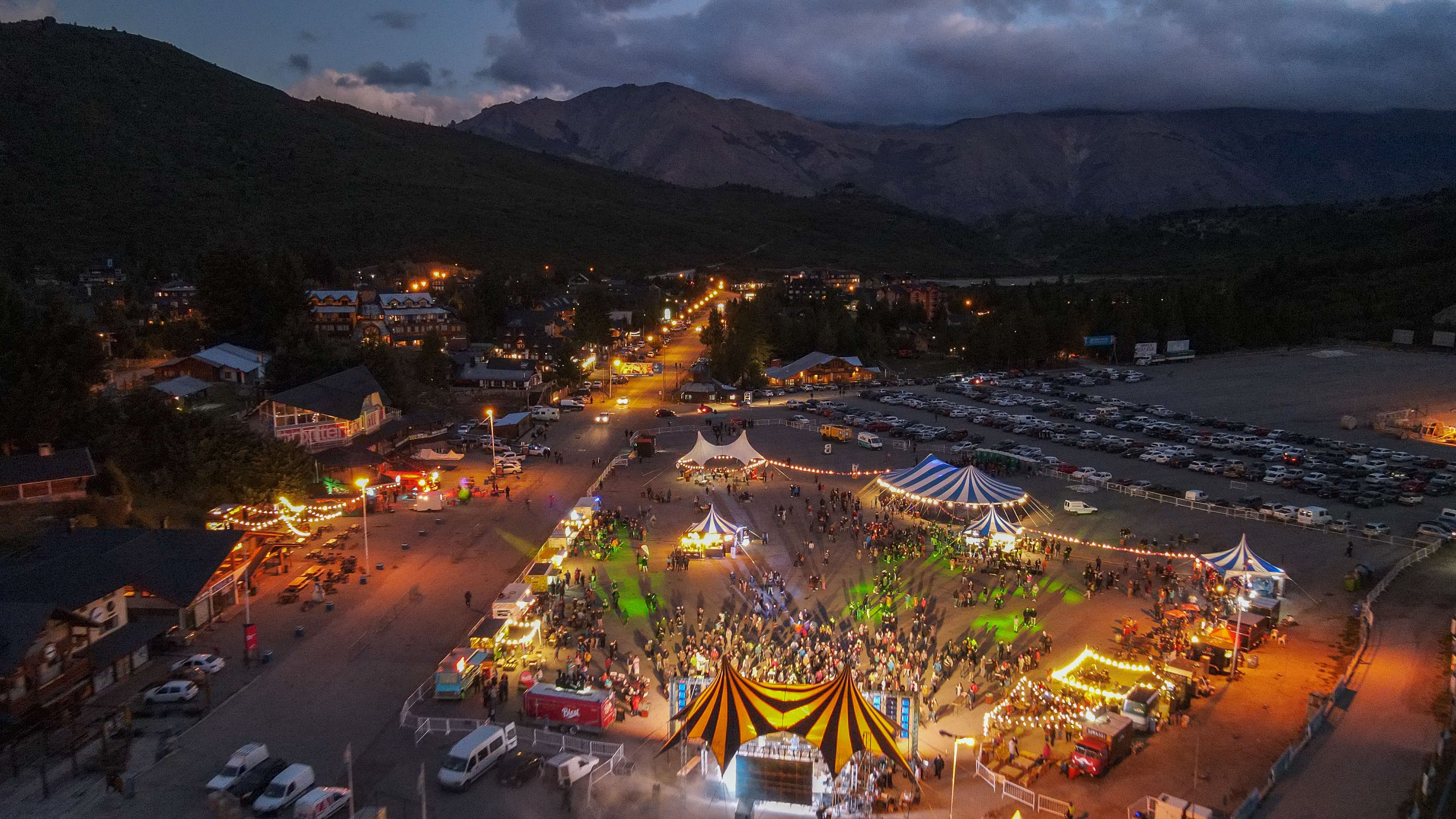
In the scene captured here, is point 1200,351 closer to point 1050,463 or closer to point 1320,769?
point 1050,463

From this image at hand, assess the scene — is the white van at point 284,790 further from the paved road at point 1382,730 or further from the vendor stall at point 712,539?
the paved road at point 1382,730

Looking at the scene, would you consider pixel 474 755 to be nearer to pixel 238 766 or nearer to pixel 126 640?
pixel 238 766

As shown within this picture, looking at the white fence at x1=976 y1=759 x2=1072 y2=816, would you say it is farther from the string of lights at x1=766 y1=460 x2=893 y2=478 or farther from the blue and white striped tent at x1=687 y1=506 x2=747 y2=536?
the string of lights at x1=766 y1=460 x2=893 y2=478

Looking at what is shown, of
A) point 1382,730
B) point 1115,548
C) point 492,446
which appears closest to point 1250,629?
point 1382,730

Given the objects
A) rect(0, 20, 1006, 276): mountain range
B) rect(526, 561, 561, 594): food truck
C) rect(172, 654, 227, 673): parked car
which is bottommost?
rect(172, 654, 227, 673): parked car

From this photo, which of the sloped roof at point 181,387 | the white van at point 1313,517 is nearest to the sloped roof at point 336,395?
the sloped roof at point 181,387

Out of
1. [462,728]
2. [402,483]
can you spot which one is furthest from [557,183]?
[462,728]

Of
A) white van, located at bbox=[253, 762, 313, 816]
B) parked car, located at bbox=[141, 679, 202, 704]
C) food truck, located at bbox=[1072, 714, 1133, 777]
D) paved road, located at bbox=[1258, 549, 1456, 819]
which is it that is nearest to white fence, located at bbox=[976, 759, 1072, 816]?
food truck, located at bbox=[1072, 714, 1133, 777]
